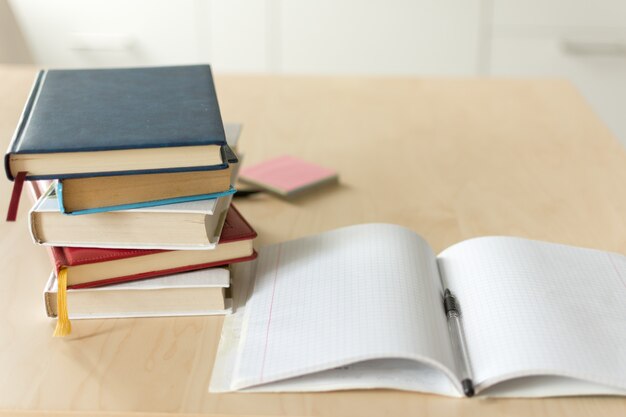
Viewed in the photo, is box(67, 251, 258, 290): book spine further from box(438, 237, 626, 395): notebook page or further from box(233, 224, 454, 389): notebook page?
box(438, 237, 626, 395): notebook page

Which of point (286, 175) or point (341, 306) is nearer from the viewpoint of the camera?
point (341, 306)

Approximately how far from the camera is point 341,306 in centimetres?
79

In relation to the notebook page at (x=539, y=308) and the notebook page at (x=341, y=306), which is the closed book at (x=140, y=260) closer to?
the notebook page at (x=341, y=306)

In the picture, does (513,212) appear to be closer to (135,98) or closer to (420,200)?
(420,200)

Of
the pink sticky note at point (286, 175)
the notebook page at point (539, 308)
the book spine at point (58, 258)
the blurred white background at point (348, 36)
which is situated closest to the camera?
the notebook page at point (539, 308)

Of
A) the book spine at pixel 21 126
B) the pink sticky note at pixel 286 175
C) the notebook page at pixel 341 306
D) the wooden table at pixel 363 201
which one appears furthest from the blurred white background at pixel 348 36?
the notebook page at pixel 341 306

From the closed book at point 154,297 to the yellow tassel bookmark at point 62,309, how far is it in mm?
12

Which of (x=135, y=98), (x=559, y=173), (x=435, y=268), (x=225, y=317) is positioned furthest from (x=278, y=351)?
(x=559, y=173)

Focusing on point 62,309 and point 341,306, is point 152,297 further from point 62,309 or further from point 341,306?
point 341,306

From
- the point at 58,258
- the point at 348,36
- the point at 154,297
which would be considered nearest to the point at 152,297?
the point at 154,297

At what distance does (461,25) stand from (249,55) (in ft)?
2.56

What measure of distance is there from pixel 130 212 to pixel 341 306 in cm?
23

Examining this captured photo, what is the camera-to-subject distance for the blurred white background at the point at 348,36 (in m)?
2.89

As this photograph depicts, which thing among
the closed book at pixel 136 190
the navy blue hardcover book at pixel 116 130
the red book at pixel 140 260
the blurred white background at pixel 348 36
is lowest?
the blurred white background at pixel 348 36
